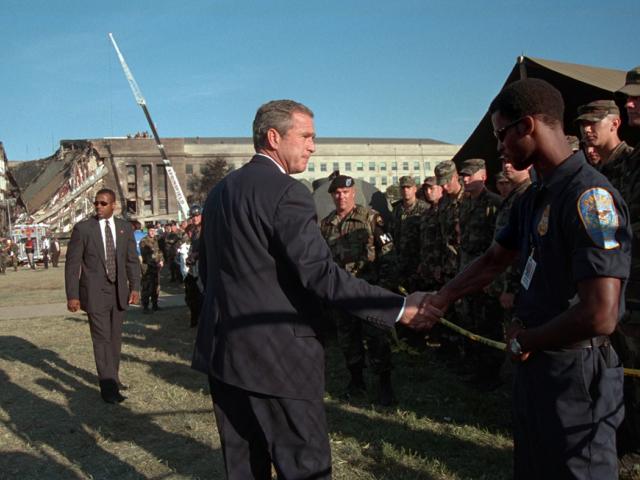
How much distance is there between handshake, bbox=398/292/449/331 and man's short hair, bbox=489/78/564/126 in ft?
3.31

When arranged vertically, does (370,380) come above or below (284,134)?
below

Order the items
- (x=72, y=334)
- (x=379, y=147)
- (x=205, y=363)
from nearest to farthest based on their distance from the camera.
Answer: (x=205, y=363), (x=72, y=334), (x=379, y=147)

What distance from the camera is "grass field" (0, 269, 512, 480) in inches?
169

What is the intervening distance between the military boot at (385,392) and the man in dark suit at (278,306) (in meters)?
3.09

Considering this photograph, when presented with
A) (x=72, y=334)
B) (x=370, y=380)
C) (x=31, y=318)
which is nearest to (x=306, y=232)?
(x=370, y=380)

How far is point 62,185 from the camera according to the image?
60.6 metres

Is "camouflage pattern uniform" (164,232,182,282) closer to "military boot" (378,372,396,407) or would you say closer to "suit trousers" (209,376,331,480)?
"military boot" (378,372,396,407)

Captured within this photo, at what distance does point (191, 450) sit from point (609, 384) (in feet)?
11.6

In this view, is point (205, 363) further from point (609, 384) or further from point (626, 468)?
point (626, 468)

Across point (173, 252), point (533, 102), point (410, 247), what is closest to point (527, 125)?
point (533, 102)

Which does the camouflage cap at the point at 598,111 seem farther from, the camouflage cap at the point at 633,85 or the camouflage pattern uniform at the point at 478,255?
the camouflage pattern uniform at the point at 478,255

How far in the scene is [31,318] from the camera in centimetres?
1273

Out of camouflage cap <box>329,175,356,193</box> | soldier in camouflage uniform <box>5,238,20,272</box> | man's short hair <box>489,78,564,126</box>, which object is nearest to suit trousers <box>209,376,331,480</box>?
man's short hair <box>489,78,564,126</box>

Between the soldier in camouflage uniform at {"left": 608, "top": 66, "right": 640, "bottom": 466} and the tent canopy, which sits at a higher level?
the tent canopy
